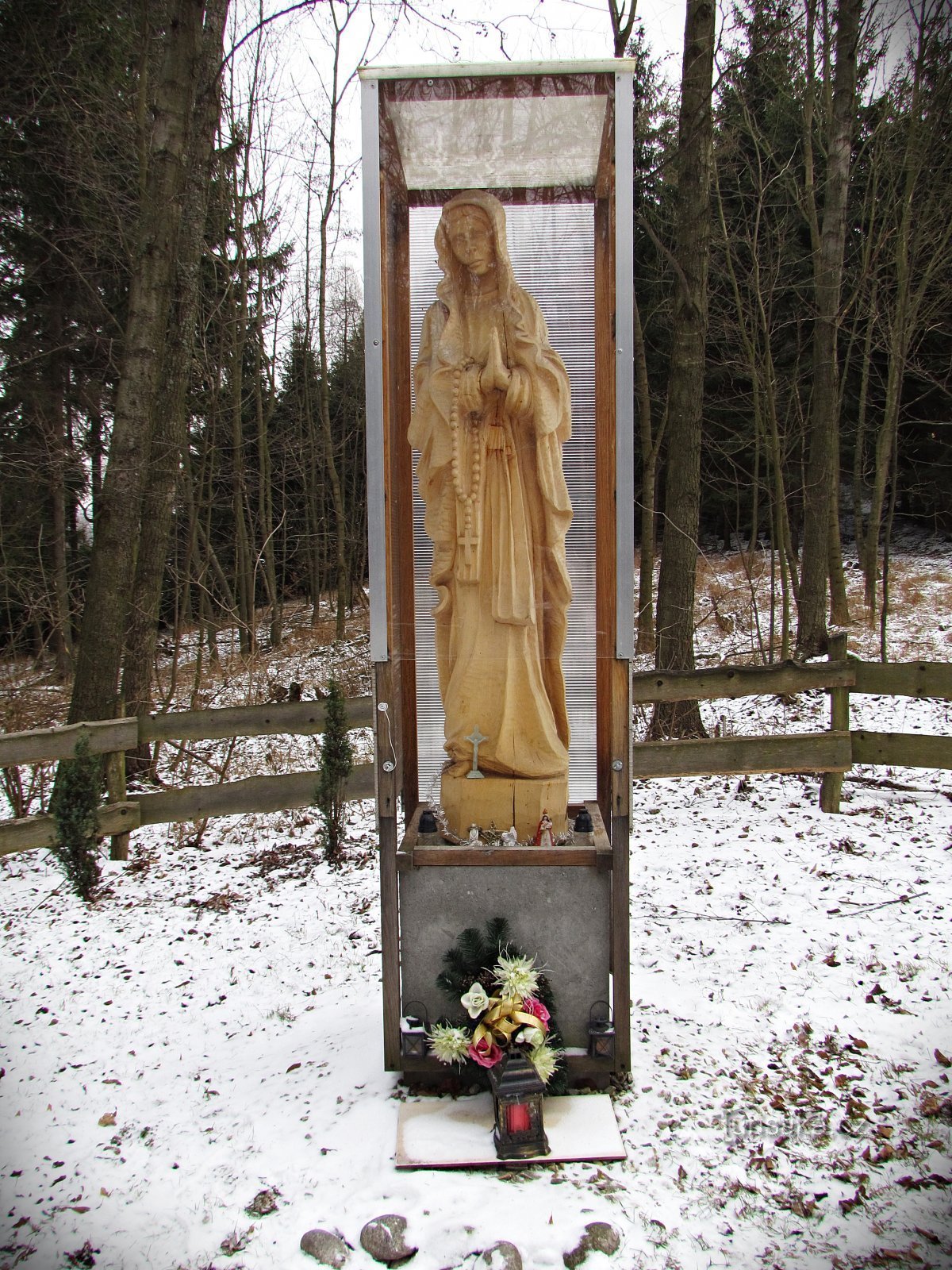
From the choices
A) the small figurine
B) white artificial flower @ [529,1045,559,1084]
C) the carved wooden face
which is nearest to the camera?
white artificial flower @ [529,1045,559,1084]

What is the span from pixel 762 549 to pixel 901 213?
9.26m

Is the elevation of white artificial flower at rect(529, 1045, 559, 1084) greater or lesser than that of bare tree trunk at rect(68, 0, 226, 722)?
lesser

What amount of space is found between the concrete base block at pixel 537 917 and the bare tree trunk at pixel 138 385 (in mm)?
3539

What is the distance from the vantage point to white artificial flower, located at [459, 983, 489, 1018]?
111 inches

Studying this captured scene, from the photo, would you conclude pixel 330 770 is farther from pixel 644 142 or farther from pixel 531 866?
pixel 644 142

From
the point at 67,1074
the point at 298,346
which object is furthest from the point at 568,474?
the point at 298,346

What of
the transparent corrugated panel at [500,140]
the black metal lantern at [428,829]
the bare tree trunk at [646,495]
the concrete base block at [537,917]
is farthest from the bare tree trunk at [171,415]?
the bare tree trunk at [646,495]

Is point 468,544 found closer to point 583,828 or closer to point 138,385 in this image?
point 583,828

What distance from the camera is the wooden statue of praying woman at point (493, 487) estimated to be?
324cm

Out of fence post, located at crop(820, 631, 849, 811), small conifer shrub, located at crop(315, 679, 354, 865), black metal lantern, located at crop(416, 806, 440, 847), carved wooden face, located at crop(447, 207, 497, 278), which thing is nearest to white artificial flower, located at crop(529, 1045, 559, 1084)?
black metal lantern, located at crop(416, 806, 440, 847)

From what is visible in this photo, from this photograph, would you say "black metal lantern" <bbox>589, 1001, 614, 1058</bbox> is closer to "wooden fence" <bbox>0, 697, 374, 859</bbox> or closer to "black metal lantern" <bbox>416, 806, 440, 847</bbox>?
"black metal lantern" <bbox>416, 806, 440, 847</bbox>

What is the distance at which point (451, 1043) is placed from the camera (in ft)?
9.44

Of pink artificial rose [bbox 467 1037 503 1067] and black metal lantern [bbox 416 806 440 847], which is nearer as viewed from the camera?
pink artificial rose [bbox 467 1037 503 1067]

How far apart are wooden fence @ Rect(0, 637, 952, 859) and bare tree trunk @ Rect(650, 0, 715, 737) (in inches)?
45.7
